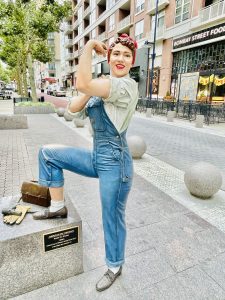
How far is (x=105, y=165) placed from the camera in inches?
80.7

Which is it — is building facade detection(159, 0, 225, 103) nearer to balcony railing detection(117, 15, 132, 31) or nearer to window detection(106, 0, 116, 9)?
balcony railing detection(117, 15, 132, 31)

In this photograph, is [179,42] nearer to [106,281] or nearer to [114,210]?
[114,210]

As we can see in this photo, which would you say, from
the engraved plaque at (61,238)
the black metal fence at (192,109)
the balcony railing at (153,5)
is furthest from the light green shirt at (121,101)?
the balcony railing at (153,5)

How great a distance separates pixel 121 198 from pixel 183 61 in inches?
987

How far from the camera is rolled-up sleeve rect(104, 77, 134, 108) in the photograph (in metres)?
1.75

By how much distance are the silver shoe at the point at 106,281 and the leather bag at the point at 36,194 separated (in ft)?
3.10

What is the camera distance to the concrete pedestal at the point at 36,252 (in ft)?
7.06

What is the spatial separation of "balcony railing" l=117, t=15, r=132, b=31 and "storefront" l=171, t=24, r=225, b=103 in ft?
37.1

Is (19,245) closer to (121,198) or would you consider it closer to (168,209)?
(121,198)

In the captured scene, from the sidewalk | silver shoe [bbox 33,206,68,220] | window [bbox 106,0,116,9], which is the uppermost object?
window [bbox 106,0,116,9]

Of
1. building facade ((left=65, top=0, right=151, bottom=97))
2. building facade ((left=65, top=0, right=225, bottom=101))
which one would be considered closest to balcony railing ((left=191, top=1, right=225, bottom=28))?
building facade ((left=65, top=0, right=225, bottom=101))

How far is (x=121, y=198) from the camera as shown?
2178 millimetres

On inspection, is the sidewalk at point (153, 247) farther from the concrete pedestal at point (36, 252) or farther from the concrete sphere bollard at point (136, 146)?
the concrete sphere bollard at point (136, 146)

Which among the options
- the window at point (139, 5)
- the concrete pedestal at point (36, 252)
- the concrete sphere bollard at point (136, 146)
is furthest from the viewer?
the window at point (139, 5)
